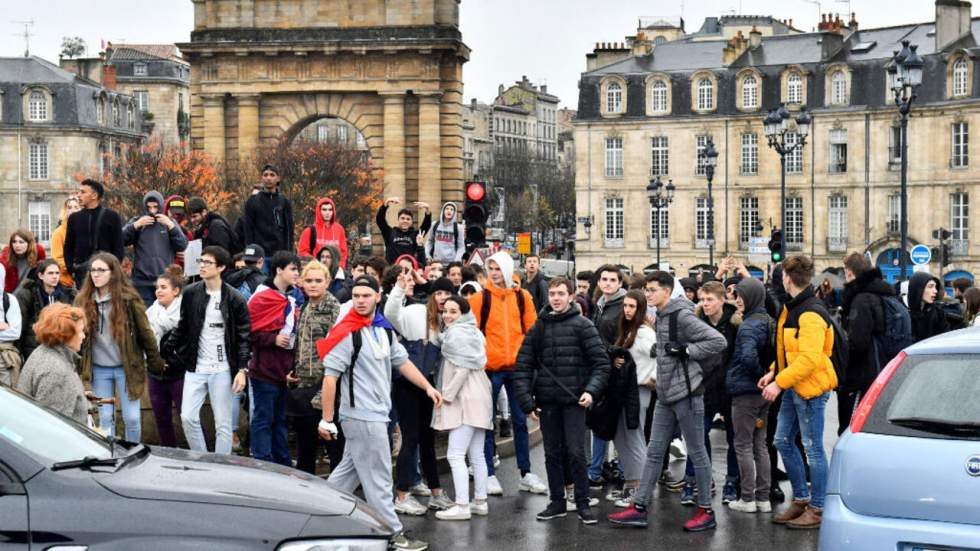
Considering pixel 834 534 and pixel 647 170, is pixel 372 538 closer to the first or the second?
pixel 834 534

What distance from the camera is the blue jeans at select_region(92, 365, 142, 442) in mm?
12188

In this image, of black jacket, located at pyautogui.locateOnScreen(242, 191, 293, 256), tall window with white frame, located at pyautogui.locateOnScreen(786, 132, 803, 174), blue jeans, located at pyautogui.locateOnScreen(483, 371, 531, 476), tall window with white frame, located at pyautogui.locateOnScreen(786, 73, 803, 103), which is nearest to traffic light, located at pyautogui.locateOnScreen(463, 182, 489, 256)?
black jacket, located at pyautogui.locateOnScreen(242, 191, 293, 256)

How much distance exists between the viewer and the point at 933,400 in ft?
25.7

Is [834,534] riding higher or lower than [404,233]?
lower

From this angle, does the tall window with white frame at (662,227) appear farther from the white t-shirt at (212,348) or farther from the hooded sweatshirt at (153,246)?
the white t-shirt at (212,348)

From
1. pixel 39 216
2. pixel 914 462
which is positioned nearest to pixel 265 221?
pixel 914 462

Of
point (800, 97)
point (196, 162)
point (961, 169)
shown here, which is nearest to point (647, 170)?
point (800, 97)

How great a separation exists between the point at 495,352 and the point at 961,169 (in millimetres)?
53531

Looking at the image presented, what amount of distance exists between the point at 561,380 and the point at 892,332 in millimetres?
3552

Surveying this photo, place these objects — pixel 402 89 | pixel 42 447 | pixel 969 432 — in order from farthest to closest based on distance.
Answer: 1. pixel 402 89
2. pixel 969 432
3. pixel 42 447

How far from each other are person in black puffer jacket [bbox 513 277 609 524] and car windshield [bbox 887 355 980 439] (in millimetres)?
4297

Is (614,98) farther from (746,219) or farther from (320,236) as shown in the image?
(320,236)

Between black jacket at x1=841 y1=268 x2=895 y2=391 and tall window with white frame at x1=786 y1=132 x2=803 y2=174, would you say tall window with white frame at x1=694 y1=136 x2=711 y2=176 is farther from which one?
black jacket at x1=841 y1=268 x2=895 y2=391

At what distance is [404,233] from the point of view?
20.2 metres
